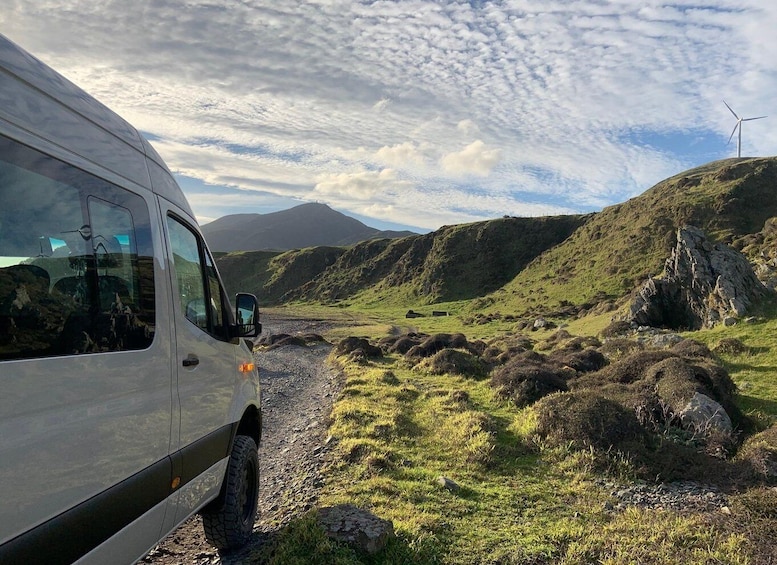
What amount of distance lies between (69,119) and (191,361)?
1978 millimetres

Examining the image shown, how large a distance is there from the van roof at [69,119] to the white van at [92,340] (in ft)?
0.04

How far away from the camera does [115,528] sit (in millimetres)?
3021

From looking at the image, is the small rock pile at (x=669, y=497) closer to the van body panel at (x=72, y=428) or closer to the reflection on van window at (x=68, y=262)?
the van body panel at (x=72, y=428)

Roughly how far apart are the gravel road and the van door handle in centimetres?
216

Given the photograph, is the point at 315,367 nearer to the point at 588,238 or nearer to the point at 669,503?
the point at 669,503

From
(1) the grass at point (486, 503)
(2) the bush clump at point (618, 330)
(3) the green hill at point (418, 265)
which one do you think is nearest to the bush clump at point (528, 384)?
(1) the grass at point (486, 503)

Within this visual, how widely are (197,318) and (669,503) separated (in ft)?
21.8

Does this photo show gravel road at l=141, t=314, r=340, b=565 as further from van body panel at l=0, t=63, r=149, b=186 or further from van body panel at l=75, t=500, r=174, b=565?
van body panel at l=0, t=63, r=149, b=186

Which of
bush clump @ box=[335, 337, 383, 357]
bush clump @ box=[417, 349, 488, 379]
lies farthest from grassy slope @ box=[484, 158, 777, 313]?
bush clump @ box=[417, 349, 488, 379]

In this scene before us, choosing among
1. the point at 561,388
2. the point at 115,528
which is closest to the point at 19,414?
the point at 115,528

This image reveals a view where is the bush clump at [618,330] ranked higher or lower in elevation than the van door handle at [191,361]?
lower

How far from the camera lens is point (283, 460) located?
8914mm

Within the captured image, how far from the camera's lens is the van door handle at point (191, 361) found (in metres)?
3.90

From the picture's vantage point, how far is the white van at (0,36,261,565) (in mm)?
2377
